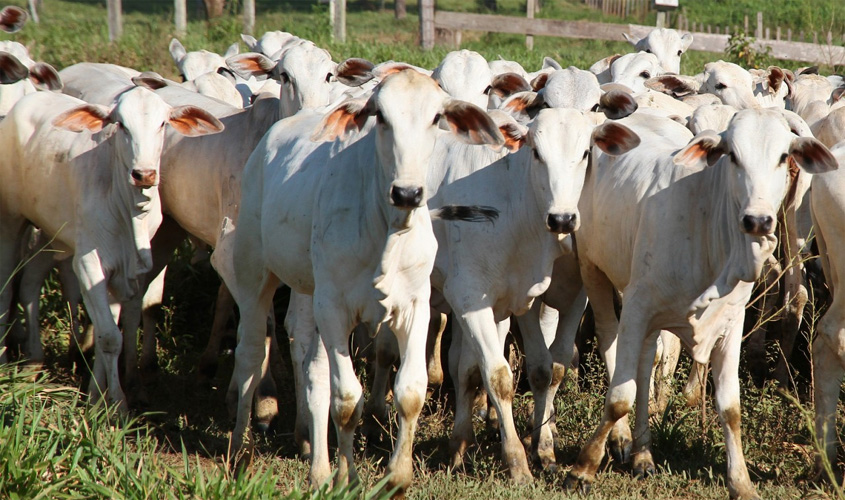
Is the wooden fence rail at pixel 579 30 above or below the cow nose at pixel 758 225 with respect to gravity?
below

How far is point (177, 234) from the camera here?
858 cm

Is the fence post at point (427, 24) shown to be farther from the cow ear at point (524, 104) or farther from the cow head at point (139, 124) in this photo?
the cow head at point (139, 124)

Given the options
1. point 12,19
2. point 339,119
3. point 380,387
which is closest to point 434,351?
point 380,387

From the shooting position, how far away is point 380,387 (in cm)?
730

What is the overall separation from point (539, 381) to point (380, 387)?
1191mm

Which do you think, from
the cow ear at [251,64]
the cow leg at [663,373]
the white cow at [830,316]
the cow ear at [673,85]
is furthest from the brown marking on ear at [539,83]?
the white cow at [830,316]

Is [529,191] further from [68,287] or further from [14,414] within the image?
[68,287]

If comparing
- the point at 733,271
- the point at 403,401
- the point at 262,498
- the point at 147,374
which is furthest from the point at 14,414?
the point at 733,271

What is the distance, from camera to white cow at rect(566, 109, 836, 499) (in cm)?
537

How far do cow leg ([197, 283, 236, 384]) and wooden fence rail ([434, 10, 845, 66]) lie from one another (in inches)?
436

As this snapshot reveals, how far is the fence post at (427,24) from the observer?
19391mm

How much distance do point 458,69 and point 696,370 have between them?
2758mm

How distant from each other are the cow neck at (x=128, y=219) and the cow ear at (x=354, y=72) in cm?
175

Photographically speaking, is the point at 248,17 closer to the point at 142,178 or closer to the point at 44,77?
the point at 44,77
